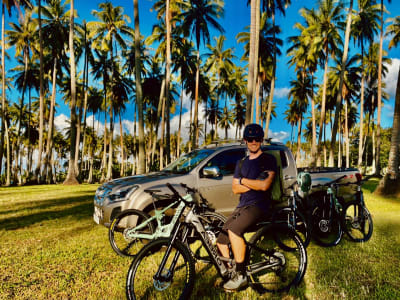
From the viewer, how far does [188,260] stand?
2.65 m

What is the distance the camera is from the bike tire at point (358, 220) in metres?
5.02

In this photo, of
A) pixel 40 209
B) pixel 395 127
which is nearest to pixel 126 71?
pixel 40 209

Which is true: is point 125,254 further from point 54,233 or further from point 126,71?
point 126,71

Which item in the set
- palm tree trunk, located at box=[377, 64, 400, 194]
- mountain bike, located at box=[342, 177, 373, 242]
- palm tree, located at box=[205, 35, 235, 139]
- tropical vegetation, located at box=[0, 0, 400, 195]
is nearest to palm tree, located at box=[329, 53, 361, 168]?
tropical vegetation, located at box=[0, 0, 400, 195]

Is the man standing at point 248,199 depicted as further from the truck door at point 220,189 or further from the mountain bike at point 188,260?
the truck door at point 220,189

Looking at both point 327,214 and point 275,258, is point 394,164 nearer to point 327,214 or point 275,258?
point 327,214

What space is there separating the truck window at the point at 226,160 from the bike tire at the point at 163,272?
2.45m

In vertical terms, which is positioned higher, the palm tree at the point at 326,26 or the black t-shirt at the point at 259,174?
the palm tree at the point at 326,26

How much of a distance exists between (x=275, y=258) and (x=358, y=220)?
3.07 metres

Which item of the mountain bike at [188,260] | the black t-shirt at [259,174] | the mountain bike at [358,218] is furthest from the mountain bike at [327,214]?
the black t-shirt at [259,174]

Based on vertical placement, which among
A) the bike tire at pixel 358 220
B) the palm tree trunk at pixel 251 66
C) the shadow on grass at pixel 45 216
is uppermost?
the palm tree trunk at pixel 251 66

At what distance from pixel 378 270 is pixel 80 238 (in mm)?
5315

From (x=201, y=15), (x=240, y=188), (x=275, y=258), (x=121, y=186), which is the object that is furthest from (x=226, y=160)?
(x=201, y=15)

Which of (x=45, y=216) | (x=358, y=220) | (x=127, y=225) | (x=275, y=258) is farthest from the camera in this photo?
(x=45, y=216)
